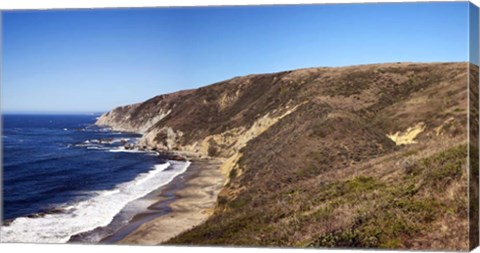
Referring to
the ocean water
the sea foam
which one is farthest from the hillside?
the ocean water

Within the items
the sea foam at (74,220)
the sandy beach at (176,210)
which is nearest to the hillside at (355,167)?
the sandy beach at (176,210)

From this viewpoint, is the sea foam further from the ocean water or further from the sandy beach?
the sandy beach

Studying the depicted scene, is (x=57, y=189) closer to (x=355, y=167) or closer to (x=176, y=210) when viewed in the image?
(x=176, y=210)

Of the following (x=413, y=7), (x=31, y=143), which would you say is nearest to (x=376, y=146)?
(x=413, y=7)

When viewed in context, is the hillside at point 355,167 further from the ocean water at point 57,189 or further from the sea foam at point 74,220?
the ocean water at point 57,189

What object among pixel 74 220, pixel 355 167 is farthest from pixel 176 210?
pixel 355 167
